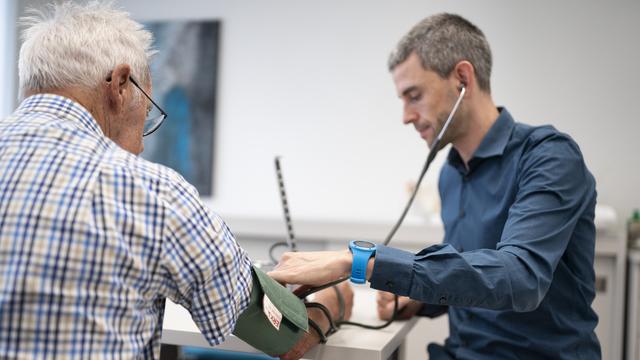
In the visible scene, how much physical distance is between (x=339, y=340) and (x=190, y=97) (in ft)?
7.92

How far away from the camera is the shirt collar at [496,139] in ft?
4.39

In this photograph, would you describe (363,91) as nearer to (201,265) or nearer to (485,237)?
(485,237)

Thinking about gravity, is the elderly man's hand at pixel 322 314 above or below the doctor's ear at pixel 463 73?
below

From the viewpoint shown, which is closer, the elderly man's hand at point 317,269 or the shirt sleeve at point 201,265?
the shirt sleeve at point 201,265

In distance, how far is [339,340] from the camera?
1049 millimetres

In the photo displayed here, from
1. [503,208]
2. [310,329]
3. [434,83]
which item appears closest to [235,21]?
[434,83]

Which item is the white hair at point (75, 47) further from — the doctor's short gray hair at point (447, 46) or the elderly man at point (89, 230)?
the doctor's short gray hair at point (447, 46)

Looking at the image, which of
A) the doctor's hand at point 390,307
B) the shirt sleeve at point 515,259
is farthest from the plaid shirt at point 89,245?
the doctor's hand at point 390,307

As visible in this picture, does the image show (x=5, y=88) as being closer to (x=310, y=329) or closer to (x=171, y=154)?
(x=171, y=154)

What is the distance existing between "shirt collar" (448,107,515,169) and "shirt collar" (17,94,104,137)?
0.91 m

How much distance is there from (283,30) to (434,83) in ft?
6.19

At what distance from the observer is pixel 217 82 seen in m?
3.22

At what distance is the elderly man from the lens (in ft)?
2.14

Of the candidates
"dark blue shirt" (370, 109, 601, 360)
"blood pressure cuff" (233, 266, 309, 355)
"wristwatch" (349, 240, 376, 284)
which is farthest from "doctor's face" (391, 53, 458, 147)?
"blood pressure cuff" (233, 266, 309, 355)
